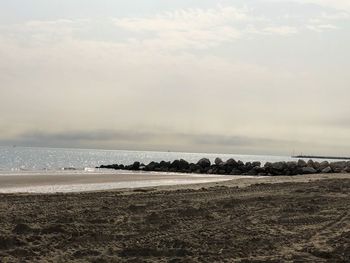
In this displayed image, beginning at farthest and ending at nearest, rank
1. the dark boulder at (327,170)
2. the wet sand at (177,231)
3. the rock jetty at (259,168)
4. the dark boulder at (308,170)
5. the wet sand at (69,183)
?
the rock jetty at (259,168) < the dark boulder at (308,170) < the dark boulder at (327,170) < the wet sand at (69,183) < the wet sand at (177,231)

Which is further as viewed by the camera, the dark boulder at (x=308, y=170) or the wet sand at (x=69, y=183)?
the dark boulder at (x=308, y=170)

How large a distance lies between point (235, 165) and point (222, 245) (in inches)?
1576

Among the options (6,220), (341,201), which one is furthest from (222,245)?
(341,201)

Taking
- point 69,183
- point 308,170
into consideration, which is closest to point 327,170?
point 308,170

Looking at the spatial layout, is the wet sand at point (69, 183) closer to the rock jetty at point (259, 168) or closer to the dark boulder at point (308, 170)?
the dark boulder at point (308, 170)

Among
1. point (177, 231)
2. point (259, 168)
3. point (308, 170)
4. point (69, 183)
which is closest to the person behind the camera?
point (177, 231)

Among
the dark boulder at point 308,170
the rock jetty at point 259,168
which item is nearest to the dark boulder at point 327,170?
the rock jetty at point 259,168

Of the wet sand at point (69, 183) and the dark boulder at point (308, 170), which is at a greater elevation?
the dark boulder at point (308, 170)

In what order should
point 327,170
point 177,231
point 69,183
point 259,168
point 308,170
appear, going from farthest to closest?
point 259,168
point 308,170
point 327,170
point 69,183
point 177,231

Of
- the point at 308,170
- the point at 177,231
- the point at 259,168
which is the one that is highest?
the point at 259,168

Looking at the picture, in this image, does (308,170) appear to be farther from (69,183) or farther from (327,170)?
(69,183)

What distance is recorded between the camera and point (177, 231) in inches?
332

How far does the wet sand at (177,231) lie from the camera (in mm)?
6723

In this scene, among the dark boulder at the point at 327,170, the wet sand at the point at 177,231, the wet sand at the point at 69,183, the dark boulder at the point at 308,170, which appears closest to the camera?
the wet sand at the point at 177,231
